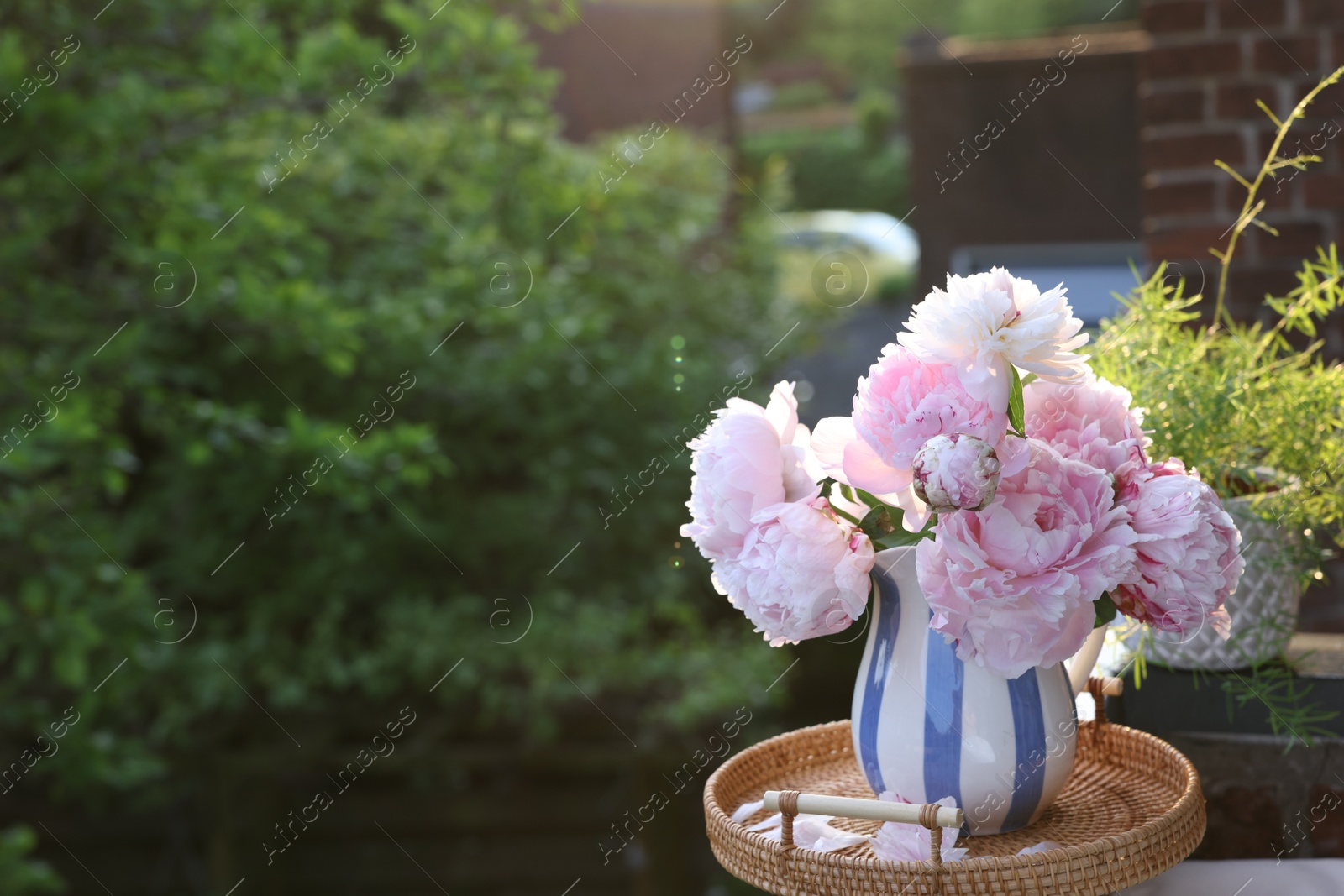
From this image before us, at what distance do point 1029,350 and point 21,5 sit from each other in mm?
1976

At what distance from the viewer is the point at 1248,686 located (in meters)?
1.20

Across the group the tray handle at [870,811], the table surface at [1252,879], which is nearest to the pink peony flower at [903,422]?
the tray handle at [870,811]

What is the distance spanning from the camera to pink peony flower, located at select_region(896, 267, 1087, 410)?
827mm

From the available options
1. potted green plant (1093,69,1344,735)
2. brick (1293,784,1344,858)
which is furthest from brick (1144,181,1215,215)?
brick (1293,784,1344,858)

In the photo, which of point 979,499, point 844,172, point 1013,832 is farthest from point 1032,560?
point 844,172

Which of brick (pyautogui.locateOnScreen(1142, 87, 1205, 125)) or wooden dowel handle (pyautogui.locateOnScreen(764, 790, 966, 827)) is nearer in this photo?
wooden dowel handle (pyautogui.locateOnScreen(764, 790, 966, 827))

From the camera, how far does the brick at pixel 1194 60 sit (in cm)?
190

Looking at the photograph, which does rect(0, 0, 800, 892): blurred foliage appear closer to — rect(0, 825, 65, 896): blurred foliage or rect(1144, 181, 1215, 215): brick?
rect(0, 825, 65, 896): blurred foliage

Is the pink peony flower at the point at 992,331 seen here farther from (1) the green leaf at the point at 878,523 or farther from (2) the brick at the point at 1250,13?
(2) the brick at the point at 1250,13

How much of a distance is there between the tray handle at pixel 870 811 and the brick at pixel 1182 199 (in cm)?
140

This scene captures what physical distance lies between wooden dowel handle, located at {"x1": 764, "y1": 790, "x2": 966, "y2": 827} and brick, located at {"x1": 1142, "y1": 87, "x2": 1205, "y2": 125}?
1.48 m

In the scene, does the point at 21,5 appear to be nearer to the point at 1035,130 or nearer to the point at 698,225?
the point at 698,225

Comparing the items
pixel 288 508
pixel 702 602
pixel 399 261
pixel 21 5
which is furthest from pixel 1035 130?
pixel 21 5

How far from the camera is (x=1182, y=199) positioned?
1940 mm
